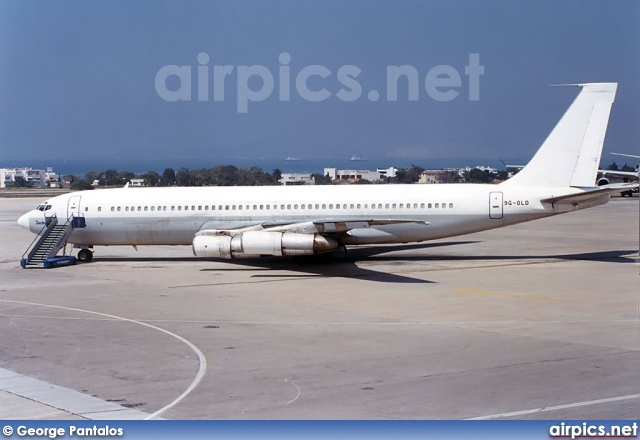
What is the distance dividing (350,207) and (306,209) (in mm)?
1931

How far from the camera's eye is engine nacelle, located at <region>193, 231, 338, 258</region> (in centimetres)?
3206

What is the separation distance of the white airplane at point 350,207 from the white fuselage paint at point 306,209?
1.7 inches

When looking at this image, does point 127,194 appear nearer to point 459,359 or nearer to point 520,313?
point 520,313

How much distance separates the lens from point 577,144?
34.8m

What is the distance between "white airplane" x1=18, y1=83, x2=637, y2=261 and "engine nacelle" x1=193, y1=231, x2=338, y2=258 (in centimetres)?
4

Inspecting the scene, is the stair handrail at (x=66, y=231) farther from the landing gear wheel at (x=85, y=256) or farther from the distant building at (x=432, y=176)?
the distant building at (x=432, y=176)

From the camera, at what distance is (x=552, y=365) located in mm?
16469

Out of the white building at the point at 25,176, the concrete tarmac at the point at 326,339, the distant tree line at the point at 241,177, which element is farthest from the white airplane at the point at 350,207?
the white building at the point at 25,176

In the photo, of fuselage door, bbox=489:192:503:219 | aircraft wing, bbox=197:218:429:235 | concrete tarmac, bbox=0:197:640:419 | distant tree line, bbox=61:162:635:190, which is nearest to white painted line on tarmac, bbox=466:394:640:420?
concrete tarmac, bbox=0:197:640:419

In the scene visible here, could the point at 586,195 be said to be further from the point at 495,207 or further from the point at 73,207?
the point at 73,207

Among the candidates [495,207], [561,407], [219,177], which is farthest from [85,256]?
[561,407]

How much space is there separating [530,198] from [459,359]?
61.3 feet

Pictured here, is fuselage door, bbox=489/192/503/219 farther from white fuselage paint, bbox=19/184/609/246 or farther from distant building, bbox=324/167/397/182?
distant building, bbox=324/167/397/182

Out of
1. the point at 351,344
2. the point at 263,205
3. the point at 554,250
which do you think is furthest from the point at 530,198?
the point at 351,344
